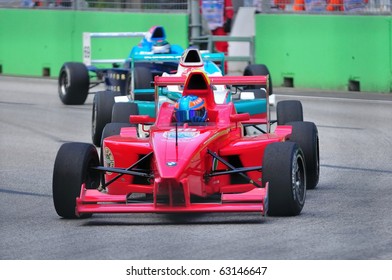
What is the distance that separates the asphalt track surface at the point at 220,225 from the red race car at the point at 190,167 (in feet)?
0.54

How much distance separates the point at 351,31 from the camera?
22.3 metres

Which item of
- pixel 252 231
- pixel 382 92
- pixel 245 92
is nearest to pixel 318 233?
pixel 252 231

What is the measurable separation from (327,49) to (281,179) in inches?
555

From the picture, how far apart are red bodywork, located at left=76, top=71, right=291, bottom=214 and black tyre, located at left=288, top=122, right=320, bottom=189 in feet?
0.41

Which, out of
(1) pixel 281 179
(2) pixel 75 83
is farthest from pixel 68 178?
(2) pixel 75 83

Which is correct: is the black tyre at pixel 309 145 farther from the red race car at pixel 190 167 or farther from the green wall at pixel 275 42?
the green wall at pixel 275 42

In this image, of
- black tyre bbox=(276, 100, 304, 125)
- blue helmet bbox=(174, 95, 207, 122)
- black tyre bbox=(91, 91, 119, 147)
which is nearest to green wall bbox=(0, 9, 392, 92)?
black tyre bbox=(91, 91, 119, 147)

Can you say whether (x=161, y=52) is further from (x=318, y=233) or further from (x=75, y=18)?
(x=318, y=233)

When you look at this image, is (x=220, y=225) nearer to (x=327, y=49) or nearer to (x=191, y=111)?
(x=191, y=111)

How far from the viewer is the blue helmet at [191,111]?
33.3ft

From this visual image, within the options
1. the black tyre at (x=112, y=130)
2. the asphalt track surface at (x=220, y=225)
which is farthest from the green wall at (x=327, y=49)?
the black tyre at (x=112, y=130)

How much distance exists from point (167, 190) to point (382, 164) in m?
4.72

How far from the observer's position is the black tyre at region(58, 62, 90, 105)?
2061cm

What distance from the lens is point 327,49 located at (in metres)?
22.8
